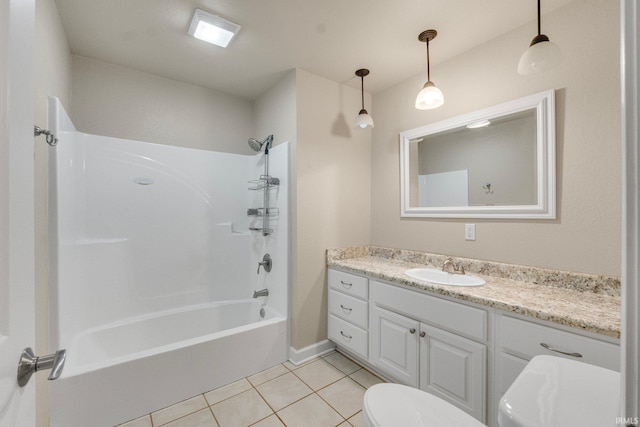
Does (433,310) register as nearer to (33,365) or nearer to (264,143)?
(33,365)

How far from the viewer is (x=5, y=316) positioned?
47cm

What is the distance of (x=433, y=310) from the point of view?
155 cm

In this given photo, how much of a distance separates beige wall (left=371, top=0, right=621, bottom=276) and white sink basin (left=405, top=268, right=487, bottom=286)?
0.66 ft

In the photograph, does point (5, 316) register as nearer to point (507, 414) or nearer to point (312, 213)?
point (507, 414)

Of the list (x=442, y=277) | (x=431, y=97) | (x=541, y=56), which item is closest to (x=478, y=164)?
(x=431, y=97)

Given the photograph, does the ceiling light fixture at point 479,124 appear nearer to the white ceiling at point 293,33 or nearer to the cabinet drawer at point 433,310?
the white ceiling at point 293,33

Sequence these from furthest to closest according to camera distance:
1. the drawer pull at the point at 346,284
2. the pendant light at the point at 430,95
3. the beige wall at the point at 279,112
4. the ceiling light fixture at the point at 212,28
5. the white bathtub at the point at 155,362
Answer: the beige wall at the point at 279,112 → the drawer pull at the point at 346,284 → the pendant light at the point at 430,95 → the ceiling light fixture at the point at 212,28 → the white bathtub at the point at 155,362

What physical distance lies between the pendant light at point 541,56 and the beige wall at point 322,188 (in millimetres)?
1365

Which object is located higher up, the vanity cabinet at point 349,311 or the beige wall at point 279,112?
the beige wall at point 279,112

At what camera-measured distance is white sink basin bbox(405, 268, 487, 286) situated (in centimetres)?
171

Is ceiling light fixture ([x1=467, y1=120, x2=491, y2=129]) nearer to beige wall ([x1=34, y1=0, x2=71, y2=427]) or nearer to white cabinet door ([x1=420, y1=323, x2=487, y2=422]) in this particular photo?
white cabinet door ([x1=420, y1=323, x2=487, y2=422])

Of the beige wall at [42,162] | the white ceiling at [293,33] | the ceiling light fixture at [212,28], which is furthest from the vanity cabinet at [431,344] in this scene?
the ceiling light fixture at [212,28]

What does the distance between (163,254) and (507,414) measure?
2.54 metres

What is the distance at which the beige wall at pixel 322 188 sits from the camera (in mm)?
2225
